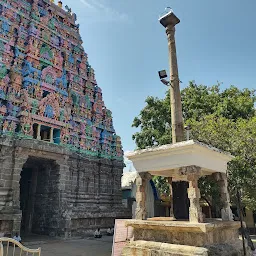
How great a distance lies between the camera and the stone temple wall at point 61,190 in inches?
515

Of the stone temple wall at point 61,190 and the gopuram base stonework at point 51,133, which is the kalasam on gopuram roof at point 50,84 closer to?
the gopuram base stonework at point 51,133

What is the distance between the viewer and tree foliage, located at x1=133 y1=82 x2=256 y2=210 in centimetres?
1187

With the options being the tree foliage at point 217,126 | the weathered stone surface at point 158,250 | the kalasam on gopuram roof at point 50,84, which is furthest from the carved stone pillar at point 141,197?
the kalasam on gopuram roof at point 50,84

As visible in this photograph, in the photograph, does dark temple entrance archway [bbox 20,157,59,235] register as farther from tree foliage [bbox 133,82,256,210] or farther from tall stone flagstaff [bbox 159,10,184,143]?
tall stone flagstaff [bbox 159,10,184,143]

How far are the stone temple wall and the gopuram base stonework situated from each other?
0.16 ft

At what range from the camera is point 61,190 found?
598 inches

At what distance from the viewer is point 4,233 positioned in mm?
12000

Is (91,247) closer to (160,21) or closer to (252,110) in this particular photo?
(160,21)

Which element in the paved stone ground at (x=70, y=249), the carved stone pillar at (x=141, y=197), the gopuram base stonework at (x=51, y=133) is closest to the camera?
the carved stone pillar at (x=141, y=197)

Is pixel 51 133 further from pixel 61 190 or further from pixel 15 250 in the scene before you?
pixel 15 250

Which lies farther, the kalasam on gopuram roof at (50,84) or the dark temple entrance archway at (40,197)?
the dark temple entrance archway at (40,197)

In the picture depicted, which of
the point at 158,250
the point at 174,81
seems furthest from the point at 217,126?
the point at 158,250

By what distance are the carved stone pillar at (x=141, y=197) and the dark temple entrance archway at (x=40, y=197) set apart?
867cm

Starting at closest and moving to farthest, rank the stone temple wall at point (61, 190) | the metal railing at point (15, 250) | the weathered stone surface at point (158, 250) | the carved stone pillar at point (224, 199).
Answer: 1. the metal railing at point (15, 250)
2. the weathered stone surface at point (158, 250)
3. the carved stone pillar at point (224, 199)
4. the stone temple wall at point (61, 190)
